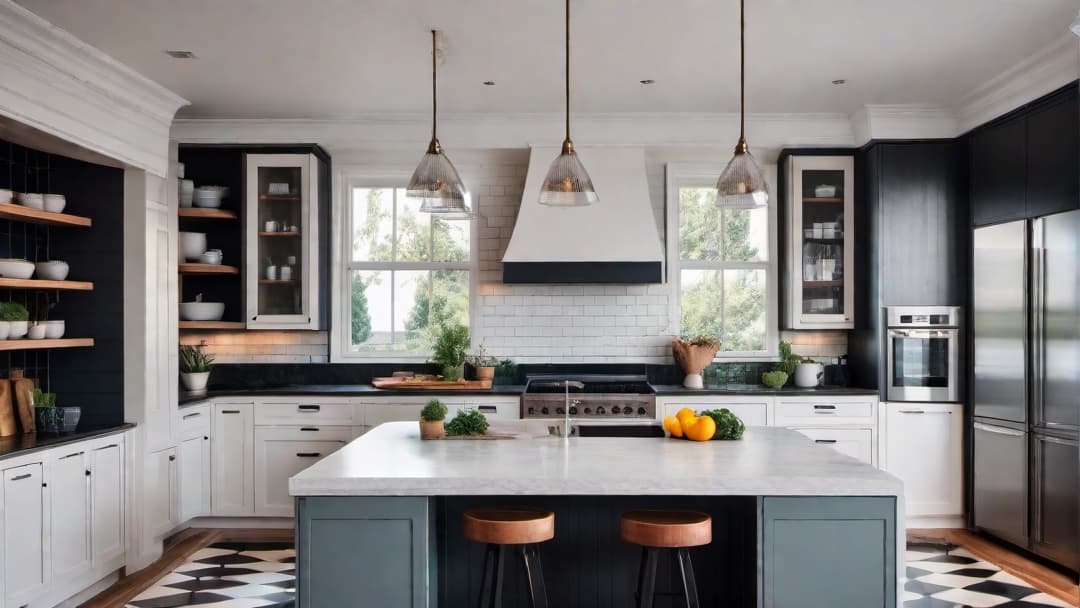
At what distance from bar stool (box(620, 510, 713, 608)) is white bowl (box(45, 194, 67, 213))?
364 centimetres

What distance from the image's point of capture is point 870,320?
6191 mm

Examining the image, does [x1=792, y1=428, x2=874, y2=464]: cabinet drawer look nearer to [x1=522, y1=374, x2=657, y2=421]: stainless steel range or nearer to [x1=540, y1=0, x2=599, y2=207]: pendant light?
[x1=522, y1=374, x2=657, y2=421]: stainless steel range

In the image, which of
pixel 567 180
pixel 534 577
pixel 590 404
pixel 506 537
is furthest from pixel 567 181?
pixel 590 404

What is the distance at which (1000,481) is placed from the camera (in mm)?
5480

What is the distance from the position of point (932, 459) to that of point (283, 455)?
15.4 feet

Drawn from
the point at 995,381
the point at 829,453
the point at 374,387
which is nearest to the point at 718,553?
the point at 829,453

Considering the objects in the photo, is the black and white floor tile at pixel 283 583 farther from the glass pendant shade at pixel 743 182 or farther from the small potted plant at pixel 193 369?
the glass pendant shade at pixel 743 182

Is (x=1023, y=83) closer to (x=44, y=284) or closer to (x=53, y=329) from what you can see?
(x=44, y=284)

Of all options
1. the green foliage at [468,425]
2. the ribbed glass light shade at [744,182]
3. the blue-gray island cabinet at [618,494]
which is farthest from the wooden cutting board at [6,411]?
the ribbed glass light shade at [744,182]

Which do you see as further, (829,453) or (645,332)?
(645,332)

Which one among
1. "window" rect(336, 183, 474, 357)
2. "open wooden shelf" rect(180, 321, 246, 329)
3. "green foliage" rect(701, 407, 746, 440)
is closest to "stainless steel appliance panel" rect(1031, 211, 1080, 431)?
"green foliage" rect(701, 407, 746, 440)

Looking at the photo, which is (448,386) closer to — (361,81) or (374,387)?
(374,387)

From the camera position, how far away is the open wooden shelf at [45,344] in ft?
14.2

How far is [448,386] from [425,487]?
3.20 meters
